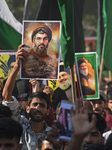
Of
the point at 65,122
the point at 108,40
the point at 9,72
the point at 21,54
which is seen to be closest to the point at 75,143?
the point at 65,122

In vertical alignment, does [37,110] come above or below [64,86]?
below

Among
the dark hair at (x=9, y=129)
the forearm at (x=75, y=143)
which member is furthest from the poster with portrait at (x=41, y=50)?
the forearm at (x=75, y=143)

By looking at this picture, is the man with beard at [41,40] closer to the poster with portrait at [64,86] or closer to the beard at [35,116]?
the beard at [35,116]

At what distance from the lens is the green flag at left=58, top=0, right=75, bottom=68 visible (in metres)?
6.02

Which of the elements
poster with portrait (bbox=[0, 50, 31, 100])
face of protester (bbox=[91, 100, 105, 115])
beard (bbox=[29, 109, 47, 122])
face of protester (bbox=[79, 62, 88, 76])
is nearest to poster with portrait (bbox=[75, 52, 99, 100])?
face of protester (bbox=[79, 62, 88, 76])

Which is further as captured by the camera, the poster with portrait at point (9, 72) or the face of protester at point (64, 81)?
the face of protester at point (64, 81)

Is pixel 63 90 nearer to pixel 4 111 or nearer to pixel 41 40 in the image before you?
pixel 41 40

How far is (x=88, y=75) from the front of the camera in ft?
20.7

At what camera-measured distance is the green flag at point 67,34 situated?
19.7 feet

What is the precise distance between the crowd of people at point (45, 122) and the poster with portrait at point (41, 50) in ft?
0.52

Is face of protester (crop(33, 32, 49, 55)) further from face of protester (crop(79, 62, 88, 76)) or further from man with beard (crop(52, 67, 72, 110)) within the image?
face of protester (crop(79, 62, 88, 76))

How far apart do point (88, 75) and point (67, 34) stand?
0.65m

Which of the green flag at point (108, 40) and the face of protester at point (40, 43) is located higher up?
the green flag at point (108, 40)

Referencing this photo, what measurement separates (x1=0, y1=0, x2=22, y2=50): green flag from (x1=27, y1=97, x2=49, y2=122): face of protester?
1872mm
